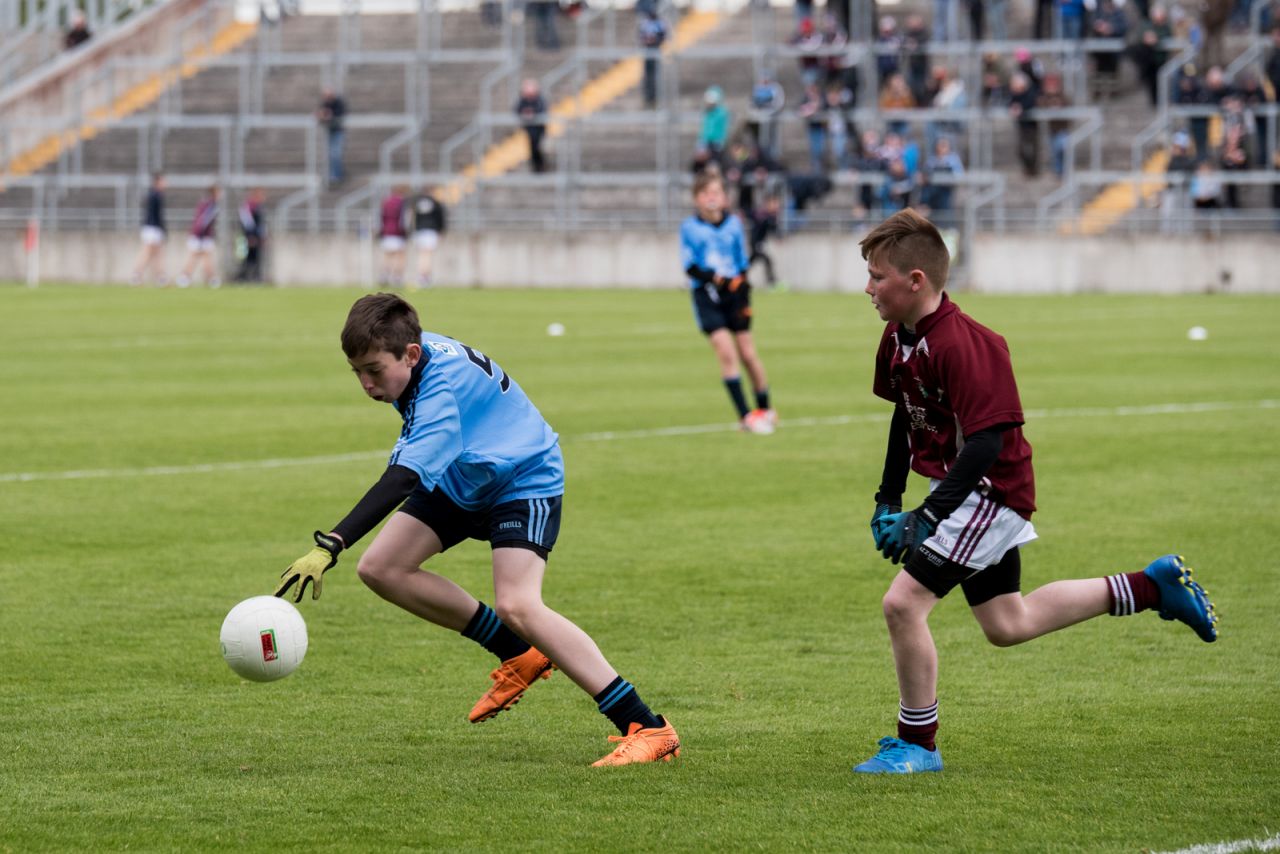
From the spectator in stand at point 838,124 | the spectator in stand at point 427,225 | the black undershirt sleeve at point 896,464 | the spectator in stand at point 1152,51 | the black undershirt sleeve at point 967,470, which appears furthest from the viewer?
the spectator in stand at point 838,124

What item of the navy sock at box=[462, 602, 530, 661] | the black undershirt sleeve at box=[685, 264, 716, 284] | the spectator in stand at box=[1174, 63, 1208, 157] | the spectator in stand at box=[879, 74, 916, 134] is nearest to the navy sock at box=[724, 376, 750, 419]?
the black undershirt sleeve at box=[685, 264, 716, 284]

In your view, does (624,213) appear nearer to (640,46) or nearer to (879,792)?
(640,46)

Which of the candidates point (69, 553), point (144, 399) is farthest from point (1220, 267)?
point (69, 553)

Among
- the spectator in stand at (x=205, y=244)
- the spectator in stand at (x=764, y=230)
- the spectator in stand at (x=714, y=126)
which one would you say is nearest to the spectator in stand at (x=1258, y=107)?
the spectator in stand at (x=764, y=230)

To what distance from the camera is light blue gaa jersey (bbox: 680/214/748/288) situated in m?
16.4

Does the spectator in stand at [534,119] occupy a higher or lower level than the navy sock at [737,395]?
higher

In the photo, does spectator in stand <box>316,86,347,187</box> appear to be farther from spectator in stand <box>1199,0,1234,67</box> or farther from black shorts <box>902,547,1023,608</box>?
black shorts <box>902,547,1023,608</box>

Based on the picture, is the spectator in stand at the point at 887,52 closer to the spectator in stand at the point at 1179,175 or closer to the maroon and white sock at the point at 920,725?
the spectator in stand at the point at 1179,175

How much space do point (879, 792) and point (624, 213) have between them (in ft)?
122

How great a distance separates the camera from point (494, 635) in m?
6.92

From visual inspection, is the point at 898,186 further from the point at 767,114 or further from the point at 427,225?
the point at 427,225

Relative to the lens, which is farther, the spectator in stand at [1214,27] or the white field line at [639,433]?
the spectator in stand at [1214,27]

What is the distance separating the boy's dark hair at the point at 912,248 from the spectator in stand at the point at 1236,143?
1275 inches

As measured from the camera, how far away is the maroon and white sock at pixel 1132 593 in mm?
6570
